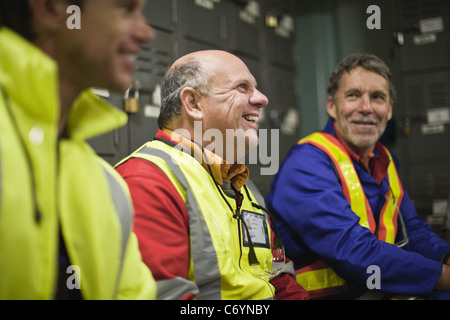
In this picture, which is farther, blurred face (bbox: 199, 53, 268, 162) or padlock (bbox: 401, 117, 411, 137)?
padlock (bbox: 401, 117, 411, 137)

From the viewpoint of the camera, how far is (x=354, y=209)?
1.85m

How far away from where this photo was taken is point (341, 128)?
214 cm

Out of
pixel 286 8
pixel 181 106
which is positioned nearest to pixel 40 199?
pixel 181 106

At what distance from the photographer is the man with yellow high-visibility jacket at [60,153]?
688 mm

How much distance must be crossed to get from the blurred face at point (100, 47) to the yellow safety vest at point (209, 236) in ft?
1.59

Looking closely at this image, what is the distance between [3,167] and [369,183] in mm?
1642

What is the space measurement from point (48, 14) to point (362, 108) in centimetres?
163

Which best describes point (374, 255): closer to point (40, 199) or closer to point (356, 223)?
point (356, 223)

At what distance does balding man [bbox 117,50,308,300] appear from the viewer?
117 centimetres

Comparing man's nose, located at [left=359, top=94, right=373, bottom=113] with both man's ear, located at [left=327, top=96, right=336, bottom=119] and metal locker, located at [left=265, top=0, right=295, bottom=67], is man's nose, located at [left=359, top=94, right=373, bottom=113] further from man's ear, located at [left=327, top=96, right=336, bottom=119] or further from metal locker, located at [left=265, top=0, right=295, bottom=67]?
metal locker, located at [left=265, top=0, right=295, bottom=67]

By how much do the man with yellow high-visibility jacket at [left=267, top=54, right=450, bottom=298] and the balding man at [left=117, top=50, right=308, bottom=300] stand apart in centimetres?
22

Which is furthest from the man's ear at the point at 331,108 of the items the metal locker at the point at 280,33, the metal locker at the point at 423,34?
the metal locker at the point at 423,34

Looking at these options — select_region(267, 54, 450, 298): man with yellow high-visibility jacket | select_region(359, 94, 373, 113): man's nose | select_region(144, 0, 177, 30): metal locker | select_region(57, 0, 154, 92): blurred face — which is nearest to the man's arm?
→ select_region(57, 0, 154, 92): blurred face

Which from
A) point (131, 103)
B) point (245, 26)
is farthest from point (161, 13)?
point (245, 26)
